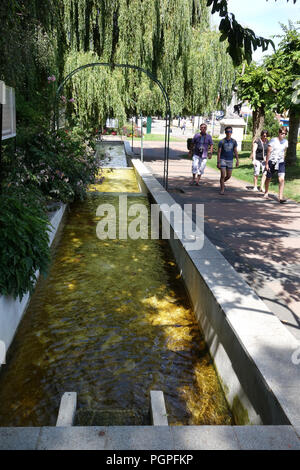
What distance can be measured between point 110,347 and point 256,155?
9401 millimetres

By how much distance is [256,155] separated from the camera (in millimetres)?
12359

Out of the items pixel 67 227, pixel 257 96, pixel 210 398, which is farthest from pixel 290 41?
pixel 210 398

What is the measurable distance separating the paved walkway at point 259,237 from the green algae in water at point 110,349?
91 centimetres

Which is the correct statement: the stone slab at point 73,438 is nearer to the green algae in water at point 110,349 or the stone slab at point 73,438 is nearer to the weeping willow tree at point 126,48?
the green algae in water at point 110,349

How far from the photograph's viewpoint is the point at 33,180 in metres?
7.63

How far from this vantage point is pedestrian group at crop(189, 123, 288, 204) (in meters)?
10.6

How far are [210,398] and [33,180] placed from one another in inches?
210

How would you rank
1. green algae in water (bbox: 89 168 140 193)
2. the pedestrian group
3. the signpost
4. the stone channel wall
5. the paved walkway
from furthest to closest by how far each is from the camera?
green algae in water (bbox: 89 168 140 193)
the pedestrian group
the paved walkway
the signpost
the stone channel wall

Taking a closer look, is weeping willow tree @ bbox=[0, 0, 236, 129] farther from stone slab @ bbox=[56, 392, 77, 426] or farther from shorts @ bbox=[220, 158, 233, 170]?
stone slab @ bbox=[56, 392, 77, 426]

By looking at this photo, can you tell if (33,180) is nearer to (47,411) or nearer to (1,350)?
(1,350)

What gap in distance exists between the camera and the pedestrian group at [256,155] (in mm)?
10578

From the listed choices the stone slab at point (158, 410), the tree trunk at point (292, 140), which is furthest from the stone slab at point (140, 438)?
the tree trunk at point (292, 140)

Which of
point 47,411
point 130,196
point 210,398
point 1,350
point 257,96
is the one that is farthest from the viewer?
point 257,96

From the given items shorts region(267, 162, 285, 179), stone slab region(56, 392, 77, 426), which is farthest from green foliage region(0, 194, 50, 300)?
shorts region(267, 162, 285, 179)
